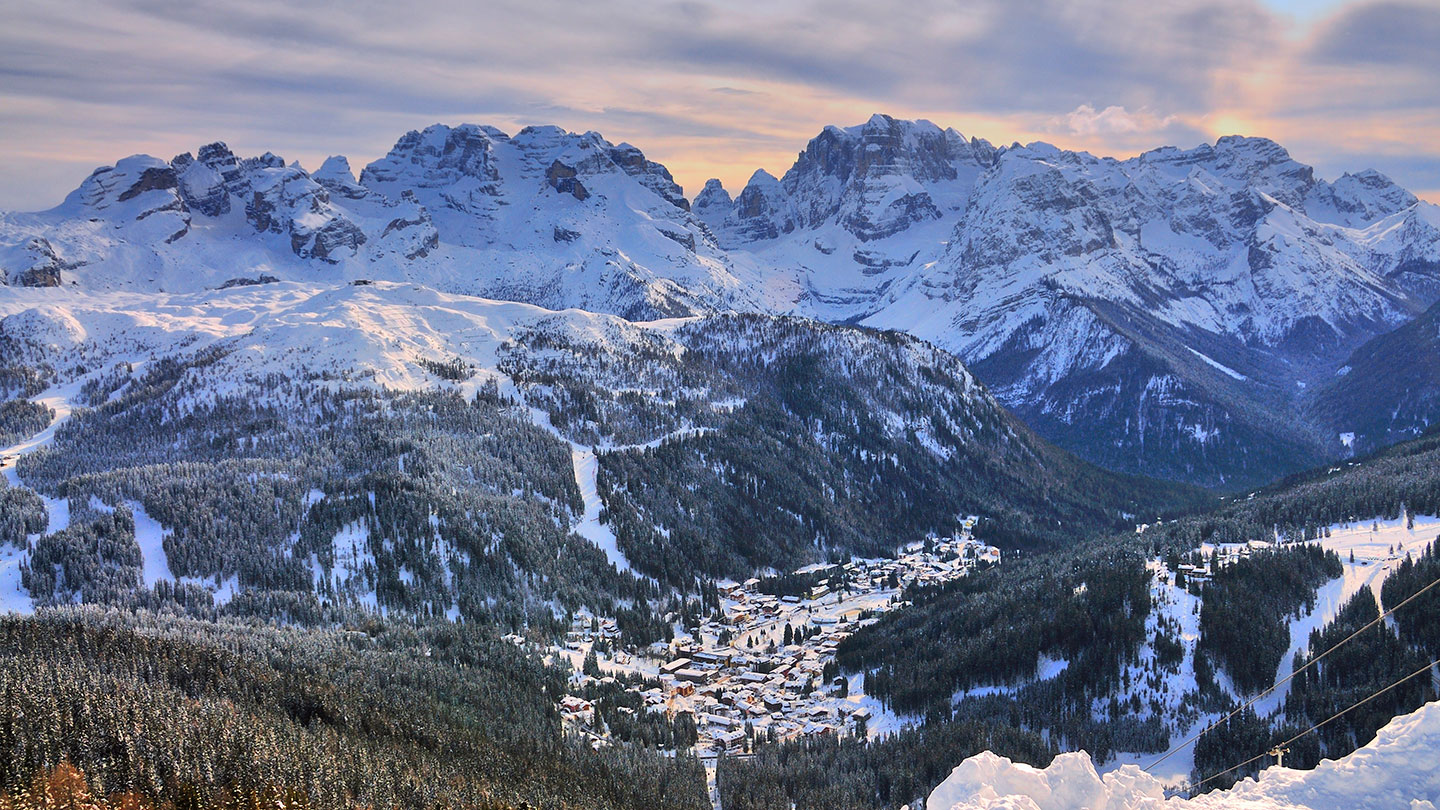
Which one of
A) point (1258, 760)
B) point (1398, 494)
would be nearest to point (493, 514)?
point (1258, 760)

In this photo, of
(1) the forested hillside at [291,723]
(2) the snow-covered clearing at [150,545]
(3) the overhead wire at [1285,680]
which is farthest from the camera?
(2) the snow-covered clearing at [150,545]

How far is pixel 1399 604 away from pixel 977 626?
55.4 meters

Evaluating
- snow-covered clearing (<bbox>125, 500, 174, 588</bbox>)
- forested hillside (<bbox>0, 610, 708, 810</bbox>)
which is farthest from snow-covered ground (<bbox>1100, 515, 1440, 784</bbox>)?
snow-covered clearing (<bbox>125, 500, 174, 588</bbox>)

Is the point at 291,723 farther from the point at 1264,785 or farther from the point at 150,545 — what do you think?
the point at 1264,785

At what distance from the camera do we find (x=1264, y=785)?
51.7 m

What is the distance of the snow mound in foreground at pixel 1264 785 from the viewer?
48.4 m

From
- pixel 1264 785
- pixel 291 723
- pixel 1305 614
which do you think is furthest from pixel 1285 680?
pixel 291 723

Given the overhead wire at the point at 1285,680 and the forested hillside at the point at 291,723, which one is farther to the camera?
the overhead wire at the point at 1285,680

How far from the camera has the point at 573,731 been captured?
428 feet

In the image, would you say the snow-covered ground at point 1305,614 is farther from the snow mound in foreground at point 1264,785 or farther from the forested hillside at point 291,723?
the snow mound in foreground at point 1264,785


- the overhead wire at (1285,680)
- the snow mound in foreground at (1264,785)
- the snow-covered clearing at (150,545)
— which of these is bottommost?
the snow-covered clearing at (150,545)

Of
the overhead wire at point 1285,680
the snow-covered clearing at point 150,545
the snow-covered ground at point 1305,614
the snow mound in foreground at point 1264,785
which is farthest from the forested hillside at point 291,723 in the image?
the snow mound in foreground at point 1264,785

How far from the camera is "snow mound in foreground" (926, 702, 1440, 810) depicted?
48438mm

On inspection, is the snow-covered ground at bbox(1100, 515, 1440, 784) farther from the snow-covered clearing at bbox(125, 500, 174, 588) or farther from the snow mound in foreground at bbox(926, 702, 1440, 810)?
the snow-covered clearing at bbox(125, 500, 174, 588)
